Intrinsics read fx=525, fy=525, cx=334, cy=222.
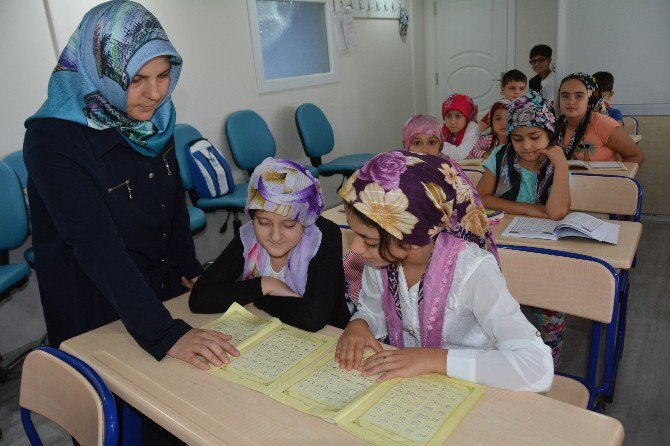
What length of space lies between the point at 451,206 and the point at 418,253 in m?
0.14

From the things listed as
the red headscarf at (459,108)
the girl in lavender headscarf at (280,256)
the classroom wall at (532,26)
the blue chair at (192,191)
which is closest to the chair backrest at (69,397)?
the girl in lavender headscarf at (280,256)

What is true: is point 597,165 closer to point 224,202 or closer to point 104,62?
point 224,202

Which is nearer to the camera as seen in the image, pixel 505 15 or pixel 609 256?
pixel 609 256

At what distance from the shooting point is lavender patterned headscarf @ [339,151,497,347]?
105cm

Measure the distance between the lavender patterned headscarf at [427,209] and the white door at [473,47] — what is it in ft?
17.5

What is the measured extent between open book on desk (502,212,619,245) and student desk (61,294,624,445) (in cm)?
113

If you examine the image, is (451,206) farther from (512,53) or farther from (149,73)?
(512,53)

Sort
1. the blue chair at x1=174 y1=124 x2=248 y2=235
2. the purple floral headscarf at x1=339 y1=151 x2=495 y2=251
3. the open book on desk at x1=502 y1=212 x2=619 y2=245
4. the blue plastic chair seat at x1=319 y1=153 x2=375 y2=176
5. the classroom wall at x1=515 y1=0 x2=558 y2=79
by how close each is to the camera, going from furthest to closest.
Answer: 1. the classroom wall at x1=515 y1=0 x2=558 y2=79
2. the blue plastic chair seat at x1=319 y1=153 x2=375 y2=176
3. the blue chair at x1=174 y1=124 x2=248 y2=235
4. the open book on desk at x1=502 y1=212 x2=619 y2=245
5. the purple floral headscarf at x1=339 y1=151 x2=495 y2=251

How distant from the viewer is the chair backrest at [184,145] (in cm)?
322

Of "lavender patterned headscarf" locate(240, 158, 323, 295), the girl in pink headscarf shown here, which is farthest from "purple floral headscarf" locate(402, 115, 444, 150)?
"lavender patterned headscarf" locate(240, 158, 323, 295)

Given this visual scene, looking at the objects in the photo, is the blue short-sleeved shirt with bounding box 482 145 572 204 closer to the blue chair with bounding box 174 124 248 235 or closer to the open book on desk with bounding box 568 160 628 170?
the open book on desk with bounding box 568 160 628 170

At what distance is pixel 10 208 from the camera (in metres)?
2.45

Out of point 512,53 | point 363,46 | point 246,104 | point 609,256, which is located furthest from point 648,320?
point 512,53

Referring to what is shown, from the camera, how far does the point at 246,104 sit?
13.0 feet
